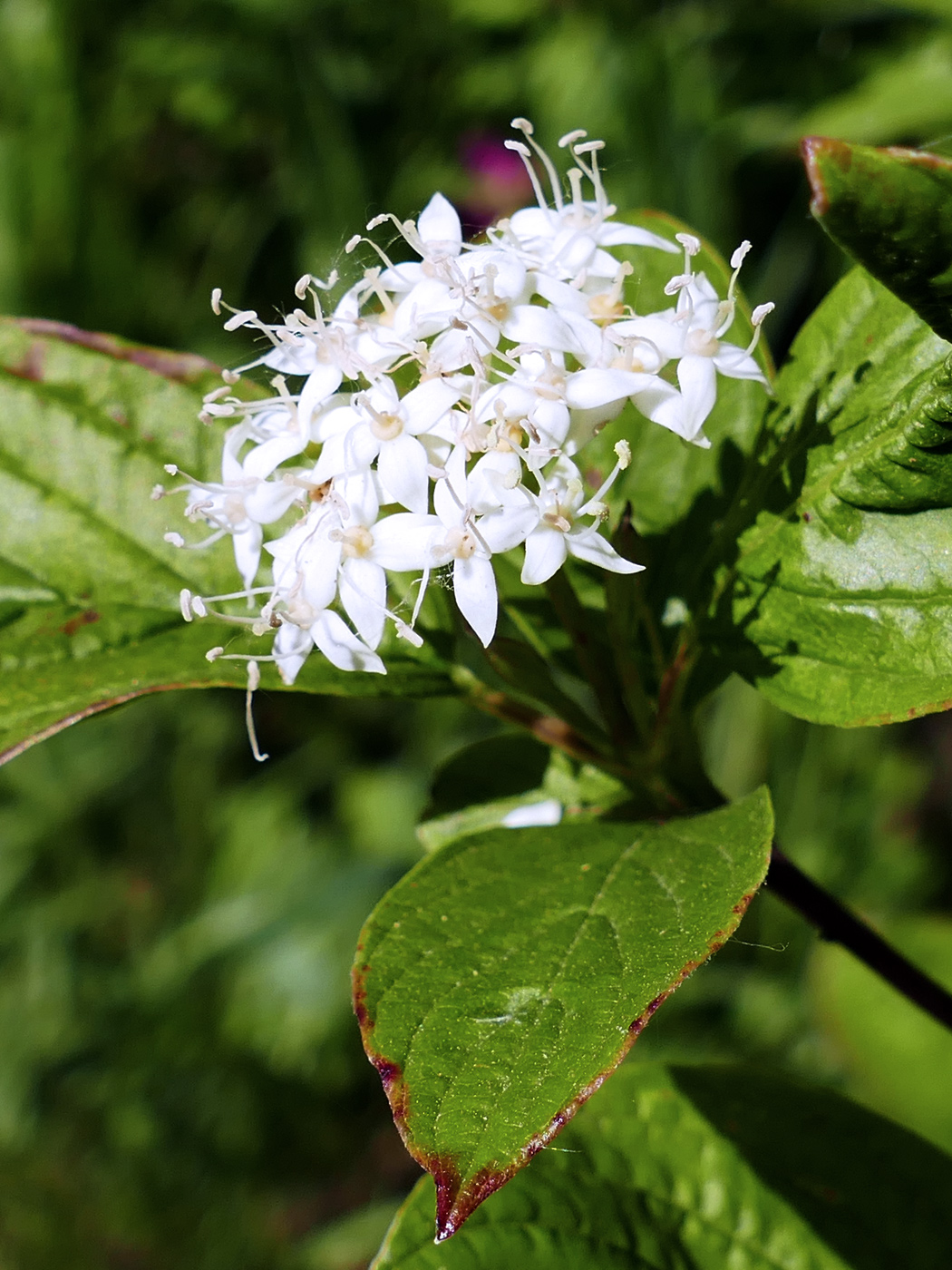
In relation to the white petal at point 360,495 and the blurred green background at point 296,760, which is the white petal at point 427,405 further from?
the blurred green background at point 296,760

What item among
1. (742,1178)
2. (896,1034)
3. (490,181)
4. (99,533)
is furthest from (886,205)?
(490,181)

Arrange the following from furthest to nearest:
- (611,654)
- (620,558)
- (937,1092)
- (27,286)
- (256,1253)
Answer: (27,286), (256,1253), (937,1092), (611,654), (620,558)

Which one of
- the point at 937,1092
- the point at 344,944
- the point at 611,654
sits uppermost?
the point at 611,654

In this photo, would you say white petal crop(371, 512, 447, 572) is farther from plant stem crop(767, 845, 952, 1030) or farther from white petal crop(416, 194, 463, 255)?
plant stem crop(767, 845, 952, 1030)

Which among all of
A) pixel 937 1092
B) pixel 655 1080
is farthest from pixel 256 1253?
pixel 655 1080

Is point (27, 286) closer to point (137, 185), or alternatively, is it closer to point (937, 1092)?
point (137, 185)

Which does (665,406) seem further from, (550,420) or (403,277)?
(403,277)
